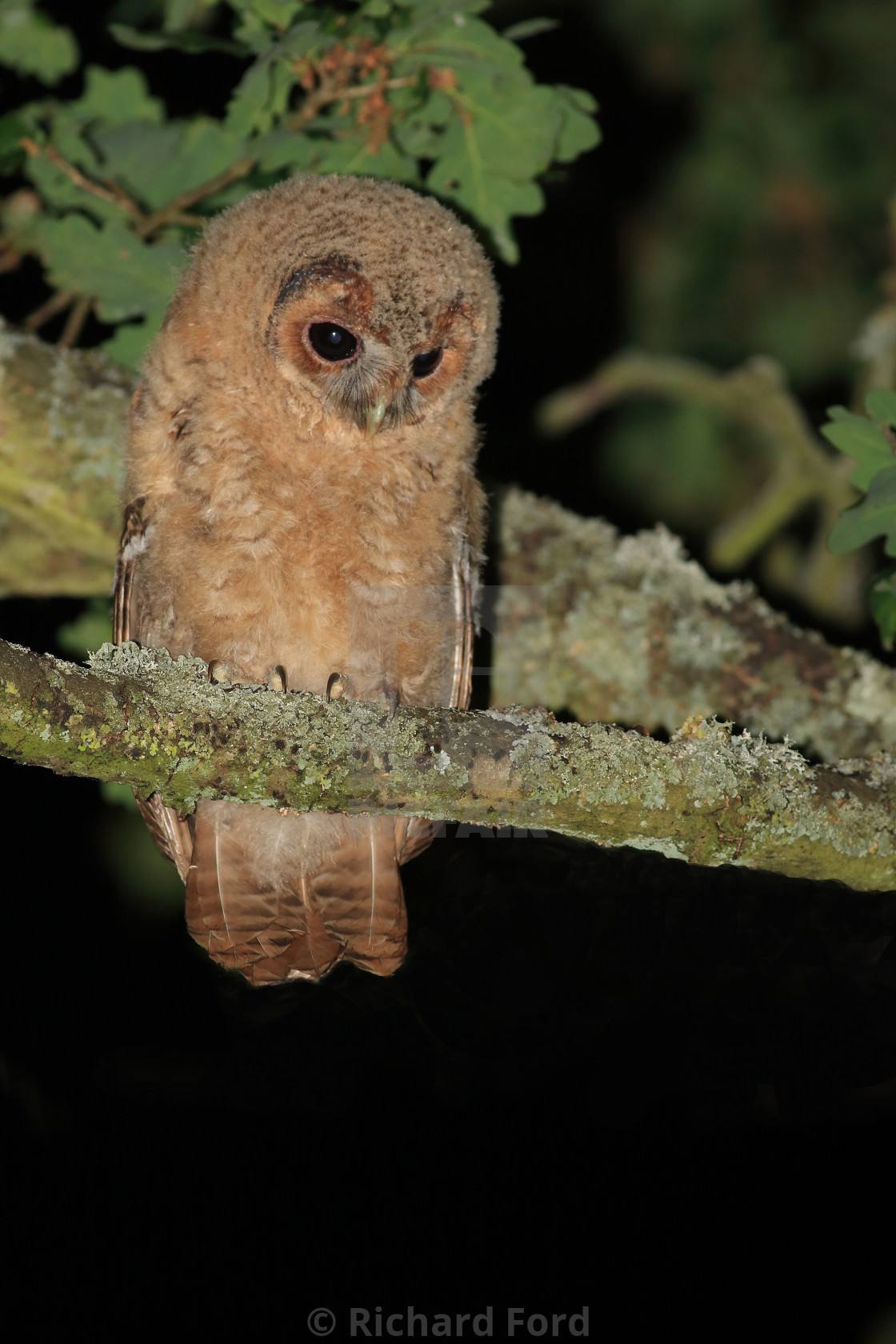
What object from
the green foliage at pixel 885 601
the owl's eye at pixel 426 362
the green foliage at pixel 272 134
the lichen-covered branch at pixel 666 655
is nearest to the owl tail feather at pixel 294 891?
the lichen-covered branch at pixel 666 655

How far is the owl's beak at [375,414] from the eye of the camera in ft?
9.23

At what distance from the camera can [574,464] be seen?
5723 mm

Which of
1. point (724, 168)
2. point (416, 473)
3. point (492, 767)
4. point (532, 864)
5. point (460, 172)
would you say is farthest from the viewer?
point (724, 168)

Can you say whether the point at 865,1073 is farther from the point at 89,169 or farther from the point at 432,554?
the point at 89,169

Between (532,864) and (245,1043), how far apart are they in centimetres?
109

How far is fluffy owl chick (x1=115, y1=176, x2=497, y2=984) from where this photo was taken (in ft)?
9.26

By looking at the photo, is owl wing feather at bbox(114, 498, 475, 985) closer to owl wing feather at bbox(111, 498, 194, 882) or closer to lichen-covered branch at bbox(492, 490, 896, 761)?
owl wing feather at bbox(111, 498, 194, 882)

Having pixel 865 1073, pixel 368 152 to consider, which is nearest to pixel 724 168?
pixel 368 152

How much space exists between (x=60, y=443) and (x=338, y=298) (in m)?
1.34

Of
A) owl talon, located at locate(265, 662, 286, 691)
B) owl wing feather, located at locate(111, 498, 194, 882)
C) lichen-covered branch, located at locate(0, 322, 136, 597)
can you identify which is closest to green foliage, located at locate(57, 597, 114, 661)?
lichen-covered branch, located at locate(0, 322, 136, 597)

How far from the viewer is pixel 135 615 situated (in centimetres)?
308

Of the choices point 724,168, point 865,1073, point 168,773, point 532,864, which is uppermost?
point 724,168

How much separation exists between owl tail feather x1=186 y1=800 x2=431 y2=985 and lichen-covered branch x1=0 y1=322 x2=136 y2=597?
1144 millimetres

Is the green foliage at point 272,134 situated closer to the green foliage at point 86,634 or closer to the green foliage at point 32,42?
the green foliage at point 32,42
